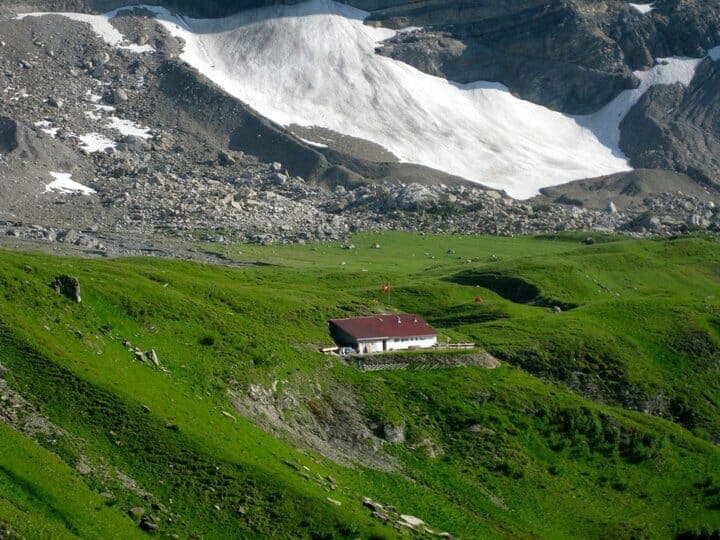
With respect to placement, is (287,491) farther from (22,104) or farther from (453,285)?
(22,104)

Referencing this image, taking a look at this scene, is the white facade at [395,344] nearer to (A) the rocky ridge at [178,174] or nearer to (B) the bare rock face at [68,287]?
(B) the bare rock face at [68,287]

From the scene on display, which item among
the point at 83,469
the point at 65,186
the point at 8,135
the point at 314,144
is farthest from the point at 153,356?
the point at 314,144

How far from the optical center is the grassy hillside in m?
35.5

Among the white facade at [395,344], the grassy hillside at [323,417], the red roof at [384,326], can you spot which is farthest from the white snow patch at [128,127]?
the white facade at [395,344]

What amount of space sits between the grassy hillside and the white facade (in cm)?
216

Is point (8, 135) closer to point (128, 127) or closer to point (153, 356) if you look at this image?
point (128, 127)

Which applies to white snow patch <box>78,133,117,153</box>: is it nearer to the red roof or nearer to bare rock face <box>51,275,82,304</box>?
the red roof

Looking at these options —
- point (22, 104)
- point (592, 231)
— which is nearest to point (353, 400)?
point (592, 231)

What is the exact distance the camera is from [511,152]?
19738 centimetres

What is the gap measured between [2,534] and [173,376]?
14.8 m

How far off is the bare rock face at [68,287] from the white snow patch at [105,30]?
14529cm

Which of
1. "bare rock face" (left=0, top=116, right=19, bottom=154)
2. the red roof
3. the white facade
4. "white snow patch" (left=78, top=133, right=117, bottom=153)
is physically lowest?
"white snow patch" (left=78, top=133, right=117, bottom=153)

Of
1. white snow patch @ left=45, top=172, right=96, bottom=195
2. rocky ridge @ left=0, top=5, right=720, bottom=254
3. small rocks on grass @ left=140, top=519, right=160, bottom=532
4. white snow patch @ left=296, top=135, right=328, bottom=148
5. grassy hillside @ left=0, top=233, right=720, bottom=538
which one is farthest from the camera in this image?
white snow patch @ left=296, top=135, right=328, bottom=148

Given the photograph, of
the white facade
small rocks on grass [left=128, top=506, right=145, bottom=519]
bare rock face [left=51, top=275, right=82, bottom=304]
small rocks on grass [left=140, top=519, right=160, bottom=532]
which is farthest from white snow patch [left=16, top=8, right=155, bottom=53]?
small rocks on grass [left=140, top=519, right=160, bottom=532]
